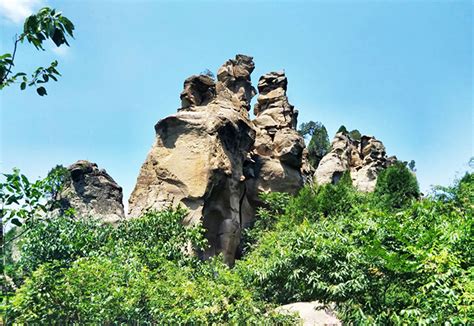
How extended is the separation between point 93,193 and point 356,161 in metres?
25.6

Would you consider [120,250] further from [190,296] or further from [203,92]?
[203,92]

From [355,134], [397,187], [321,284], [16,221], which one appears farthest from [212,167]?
[355,134]

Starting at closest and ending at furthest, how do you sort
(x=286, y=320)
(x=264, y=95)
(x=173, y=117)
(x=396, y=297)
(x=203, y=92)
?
1. (x=396, y=297)
2. (x=286, y=320)
3. (x=173, y=117)
4. (x=203, y=92)
5. (x=264, y=95)

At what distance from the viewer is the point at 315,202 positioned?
68.5ft

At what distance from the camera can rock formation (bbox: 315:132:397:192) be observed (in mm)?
35781

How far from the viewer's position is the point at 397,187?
23766 millimetres

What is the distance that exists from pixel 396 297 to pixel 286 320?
194 cm

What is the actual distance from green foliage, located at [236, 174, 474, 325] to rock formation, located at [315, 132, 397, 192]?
88.3 ft

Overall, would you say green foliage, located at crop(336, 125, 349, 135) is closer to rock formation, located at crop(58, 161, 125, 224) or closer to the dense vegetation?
rock formation, located at crop(58, 161, 125, 224)

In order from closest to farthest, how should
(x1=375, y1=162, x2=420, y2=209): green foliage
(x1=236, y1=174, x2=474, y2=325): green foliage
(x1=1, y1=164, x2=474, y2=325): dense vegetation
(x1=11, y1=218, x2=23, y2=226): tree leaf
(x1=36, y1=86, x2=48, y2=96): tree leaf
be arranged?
(x1=36, y1=86, x2=48, y2=96): tree leaf
(x1=11, y1=218, x2=23, y2=226): tree leaf
(x1=236, y1=174, x2=474, y2=325): green foliage
(x1=1, y1=164, x2=474, y2=325): dense vegetation
(x1=375, y1=162, x2=420, y2=209): green foliage

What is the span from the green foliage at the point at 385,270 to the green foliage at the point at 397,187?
49.0ft

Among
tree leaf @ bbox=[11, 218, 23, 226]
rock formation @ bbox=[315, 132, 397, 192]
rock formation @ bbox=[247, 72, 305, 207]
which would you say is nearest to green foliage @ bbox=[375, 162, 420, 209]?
rock formation @ bbox=[247, 72, 305, 207]

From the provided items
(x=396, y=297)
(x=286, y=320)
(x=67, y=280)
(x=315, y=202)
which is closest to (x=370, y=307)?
(x=396, y=297)

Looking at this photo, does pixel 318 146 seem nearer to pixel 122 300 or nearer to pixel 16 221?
pixel 122 300
